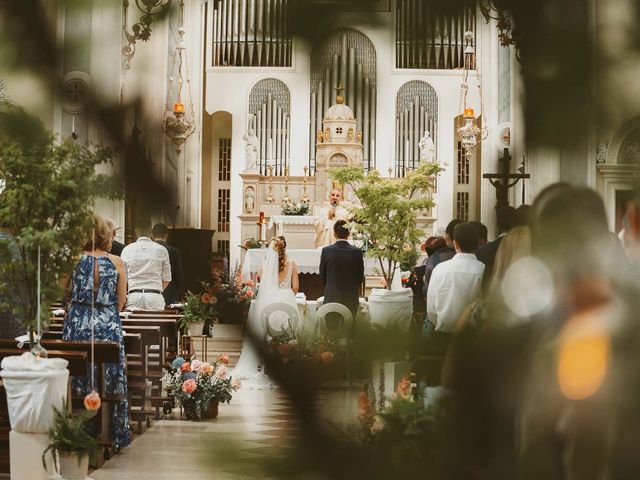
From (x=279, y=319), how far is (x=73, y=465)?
4.63m

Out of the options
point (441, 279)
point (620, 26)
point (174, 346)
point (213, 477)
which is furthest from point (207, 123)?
point (174, 346)

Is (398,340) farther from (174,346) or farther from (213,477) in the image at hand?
(174,346)

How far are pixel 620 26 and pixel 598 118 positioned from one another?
0.21 feet

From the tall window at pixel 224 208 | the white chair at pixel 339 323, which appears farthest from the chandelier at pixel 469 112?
the tall window at pixel 224 208

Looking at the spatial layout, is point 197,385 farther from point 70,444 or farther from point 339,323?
point 339,323

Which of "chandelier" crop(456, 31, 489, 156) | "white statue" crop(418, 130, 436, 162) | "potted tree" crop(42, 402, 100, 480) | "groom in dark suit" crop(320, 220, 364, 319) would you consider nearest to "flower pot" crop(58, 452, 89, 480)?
"potted tree" crop(42, 402, 100, 480)

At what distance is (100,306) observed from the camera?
5.95 meters

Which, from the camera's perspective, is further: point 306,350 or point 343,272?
point 343,272

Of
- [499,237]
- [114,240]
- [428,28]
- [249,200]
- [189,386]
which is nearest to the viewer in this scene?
[428,28]

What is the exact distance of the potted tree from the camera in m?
5.04

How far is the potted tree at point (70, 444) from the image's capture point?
5035mm

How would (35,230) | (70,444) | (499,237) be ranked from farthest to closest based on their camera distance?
(35,230)
(70,444)
(499,237)

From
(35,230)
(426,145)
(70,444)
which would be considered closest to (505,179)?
(70,444)

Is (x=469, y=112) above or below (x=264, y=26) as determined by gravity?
above
